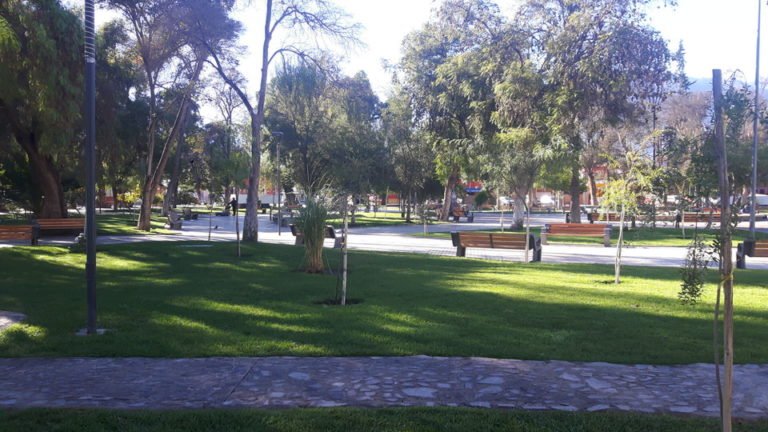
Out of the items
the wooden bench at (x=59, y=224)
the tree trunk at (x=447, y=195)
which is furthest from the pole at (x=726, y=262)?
the tree trunk at (x=447, y=195)

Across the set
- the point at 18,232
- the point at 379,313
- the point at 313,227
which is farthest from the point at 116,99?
the point at 379,313

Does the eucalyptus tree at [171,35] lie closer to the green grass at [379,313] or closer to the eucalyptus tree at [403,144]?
the green grass at [379,313]

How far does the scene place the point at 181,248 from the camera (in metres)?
16.4

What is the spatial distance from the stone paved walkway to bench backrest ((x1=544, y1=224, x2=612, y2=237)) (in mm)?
17857

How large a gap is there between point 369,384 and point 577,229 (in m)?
20.4

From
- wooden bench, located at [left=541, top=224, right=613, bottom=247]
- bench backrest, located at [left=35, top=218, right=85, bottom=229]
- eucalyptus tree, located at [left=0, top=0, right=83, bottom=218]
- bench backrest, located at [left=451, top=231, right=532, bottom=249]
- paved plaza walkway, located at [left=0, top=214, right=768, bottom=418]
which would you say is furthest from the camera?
wooden bench, located at [left=541, top=224, right=613, bottom=247]

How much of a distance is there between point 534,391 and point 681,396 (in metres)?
1.14

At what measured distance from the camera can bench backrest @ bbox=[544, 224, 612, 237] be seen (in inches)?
888

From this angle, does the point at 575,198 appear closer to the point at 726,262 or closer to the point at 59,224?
the point at 59,224

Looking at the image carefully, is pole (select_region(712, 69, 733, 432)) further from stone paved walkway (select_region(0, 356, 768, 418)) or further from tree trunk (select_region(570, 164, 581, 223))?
tree trunk (select_region(570, 164, 581, 223))

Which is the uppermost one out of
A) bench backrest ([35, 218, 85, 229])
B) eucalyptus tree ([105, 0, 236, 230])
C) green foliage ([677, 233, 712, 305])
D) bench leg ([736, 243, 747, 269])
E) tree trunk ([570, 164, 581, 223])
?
eucalyptus tree ([105, 0, 236, 230])

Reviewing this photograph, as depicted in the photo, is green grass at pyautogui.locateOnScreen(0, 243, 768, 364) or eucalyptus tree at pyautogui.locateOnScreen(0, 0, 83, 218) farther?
eucalyptus tree at pyautogui.locateOnScreen(0, 0, 83, 218)

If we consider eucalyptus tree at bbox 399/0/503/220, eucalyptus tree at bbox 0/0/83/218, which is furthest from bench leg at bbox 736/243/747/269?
eucalyptus tree at bbox 0/0/83/218

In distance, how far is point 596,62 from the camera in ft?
76.1
